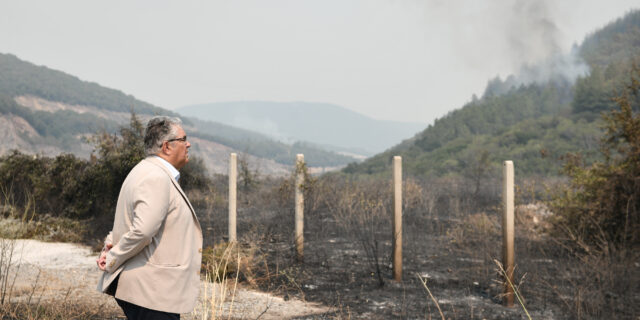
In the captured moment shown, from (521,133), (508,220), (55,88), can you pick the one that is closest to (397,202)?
(508,220)

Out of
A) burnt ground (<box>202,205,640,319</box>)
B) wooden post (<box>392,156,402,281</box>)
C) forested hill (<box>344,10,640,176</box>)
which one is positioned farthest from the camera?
forested hill (<box>344,10,640,176</box>)

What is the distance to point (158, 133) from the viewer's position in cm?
278

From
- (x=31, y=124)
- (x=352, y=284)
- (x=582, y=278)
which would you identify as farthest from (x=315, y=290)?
(x=31, y=124)

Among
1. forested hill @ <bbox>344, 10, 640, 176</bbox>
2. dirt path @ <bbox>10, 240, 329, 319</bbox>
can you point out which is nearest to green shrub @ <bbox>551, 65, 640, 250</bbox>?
dirt path @ <bbox>10, 240, 329, 319</bbox>

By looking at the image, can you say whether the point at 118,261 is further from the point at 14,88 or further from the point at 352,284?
the point at 14,88

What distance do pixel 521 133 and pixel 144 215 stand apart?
160 ft

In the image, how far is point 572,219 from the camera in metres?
9.56

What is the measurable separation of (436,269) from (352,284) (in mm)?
1935

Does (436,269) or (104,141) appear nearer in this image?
(436,269)

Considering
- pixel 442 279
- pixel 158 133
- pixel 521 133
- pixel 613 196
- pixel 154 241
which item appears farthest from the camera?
pixel 521 133

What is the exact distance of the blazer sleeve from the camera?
2.54 meters

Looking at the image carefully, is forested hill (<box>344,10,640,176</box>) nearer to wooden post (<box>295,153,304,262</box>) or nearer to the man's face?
wooden post (<box>295,153,304,262</box>)

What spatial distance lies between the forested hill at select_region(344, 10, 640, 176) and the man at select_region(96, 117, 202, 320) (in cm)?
2452

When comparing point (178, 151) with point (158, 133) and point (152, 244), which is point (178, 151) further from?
point (152, 244)
